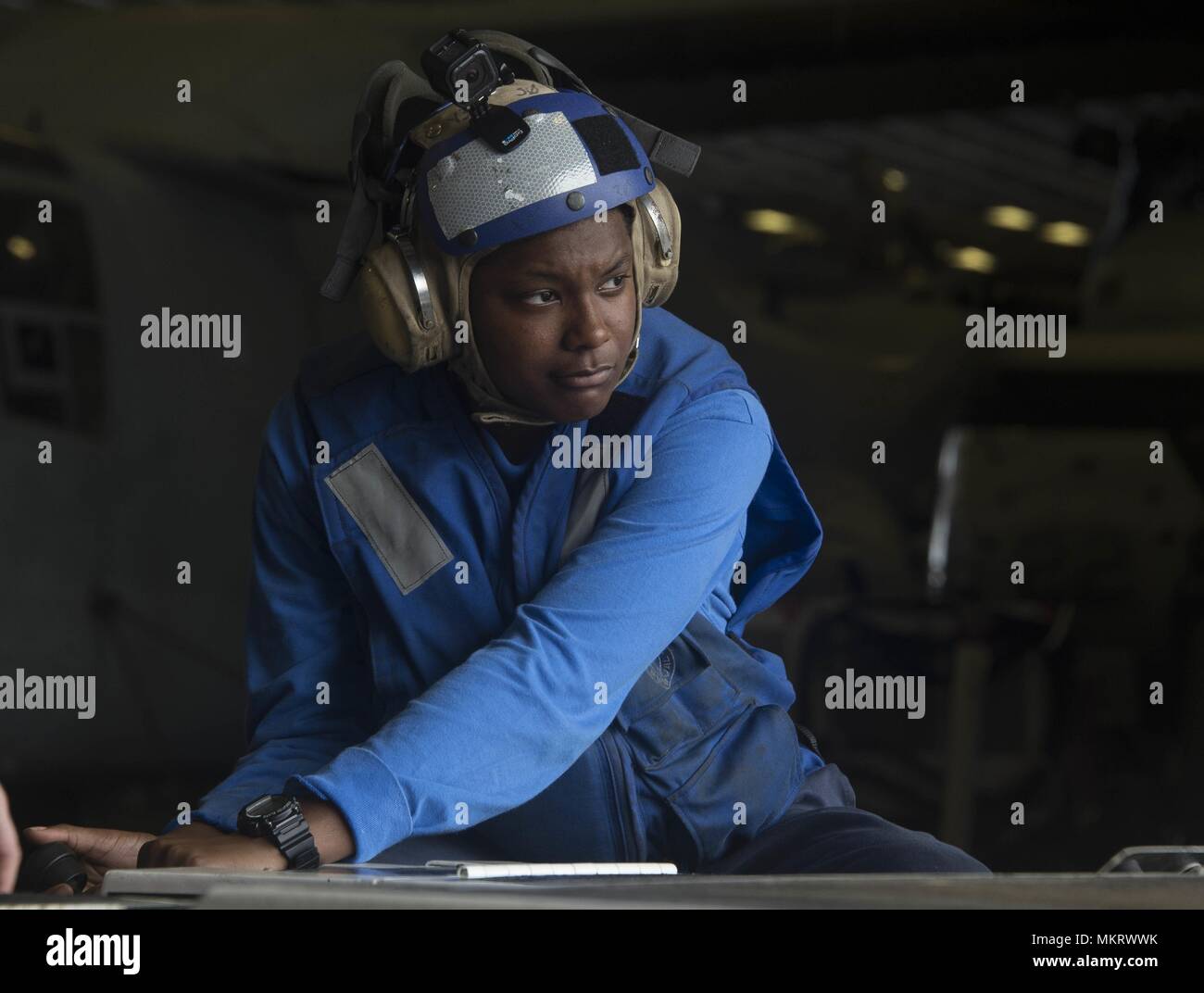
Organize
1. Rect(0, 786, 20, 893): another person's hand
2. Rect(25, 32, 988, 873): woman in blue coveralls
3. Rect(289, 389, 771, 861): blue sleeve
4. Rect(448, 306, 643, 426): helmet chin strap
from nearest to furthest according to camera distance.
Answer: Rect(0, 786, 20, 893): another person's hand, Rect(289, 389, 771, 861): blue sleeve, Rect(25, 32, 988, 873): woman in blue coveralls, Rect(448, 306, 643, 426): helmet chin strap

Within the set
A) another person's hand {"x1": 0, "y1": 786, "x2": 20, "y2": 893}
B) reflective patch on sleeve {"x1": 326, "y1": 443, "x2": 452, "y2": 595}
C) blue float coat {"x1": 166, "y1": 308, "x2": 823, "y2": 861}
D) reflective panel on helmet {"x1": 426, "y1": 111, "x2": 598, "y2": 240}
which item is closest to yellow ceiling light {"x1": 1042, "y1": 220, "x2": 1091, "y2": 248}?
blue float coat {"x1": 166, "y1": 308, "x2": 823, "y2": 861}

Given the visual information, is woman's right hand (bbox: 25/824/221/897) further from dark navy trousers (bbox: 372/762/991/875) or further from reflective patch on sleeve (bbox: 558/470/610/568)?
reflective patch on sleeve (bbox: 558/470/610/568)

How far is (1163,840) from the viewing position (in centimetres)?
253

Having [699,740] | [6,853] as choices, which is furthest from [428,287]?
[6,853]

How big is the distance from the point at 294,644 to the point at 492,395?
1.52ft

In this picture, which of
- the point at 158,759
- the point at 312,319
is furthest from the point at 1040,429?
the point at 158,759

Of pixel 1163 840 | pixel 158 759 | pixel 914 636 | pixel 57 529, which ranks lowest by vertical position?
pixel 1163 840

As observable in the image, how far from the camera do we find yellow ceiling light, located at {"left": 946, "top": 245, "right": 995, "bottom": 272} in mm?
2533

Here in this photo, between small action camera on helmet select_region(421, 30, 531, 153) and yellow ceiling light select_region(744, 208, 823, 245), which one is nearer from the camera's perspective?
small action camera on helmet select_region(421, 30, 531, 153)

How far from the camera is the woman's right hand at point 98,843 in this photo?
→ 187 centimetres

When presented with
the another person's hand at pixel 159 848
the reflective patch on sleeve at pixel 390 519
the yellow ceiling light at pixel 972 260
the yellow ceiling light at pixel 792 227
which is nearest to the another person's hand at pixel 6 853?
the another person's hand at pixel 159 848

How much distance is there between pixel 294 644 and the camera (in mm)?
2012
